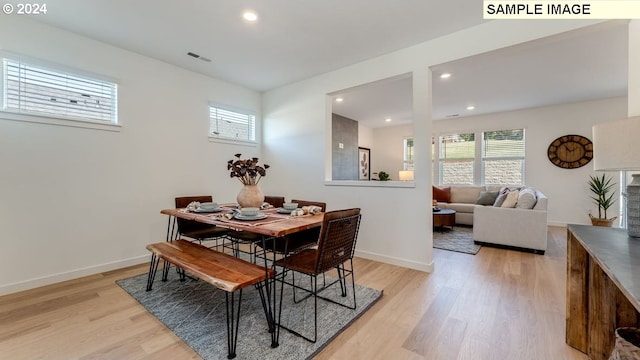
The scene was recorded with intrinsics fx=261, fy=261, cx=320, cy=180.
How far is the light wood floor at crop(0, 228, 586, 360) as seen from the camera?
1644 mm

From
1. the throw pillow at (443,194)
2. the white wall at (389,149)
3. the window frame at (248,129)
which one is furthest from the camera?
the white wall at (389,149)

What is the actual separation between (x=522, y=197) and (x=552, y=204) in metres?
2.63

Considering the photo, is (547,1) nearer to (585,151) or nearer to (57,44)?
(57,44)

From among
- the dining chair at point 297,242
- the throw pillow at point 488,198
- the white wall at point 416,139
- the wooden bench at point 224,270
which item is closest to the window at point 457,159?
the throw pillow at point 488,198

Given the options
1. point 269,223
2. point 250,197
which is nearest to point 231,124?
point 250,197

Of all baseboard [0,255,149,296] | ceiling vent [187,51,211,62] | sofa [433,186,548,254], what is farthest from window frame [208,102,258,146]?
sofa [433,186,548,254]

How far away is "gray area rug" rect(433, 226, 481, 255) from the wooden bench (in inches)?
123

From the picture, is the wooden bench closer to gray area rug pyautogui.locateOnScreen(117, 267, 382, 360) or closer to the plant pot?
gray area rug pyautogui.locateOnScreen(117, 267, 382, 360)

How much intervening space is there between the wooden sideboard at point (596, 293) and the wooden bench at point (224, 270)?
1721mm

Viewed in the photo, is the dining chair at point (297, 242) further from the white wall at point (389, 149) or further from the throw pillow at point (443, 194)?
the white wall at point (389, 149)

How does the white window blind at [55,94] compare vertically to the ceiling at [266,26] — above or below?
below

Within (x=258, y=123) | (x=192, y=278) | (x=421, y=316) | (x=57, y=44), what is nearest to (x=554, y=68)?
(x=421, y=316)

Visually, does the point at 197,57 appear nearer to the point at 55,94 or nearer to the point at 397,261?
the point at 55,94

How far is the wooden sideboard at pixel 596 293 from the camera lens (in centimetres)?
125
